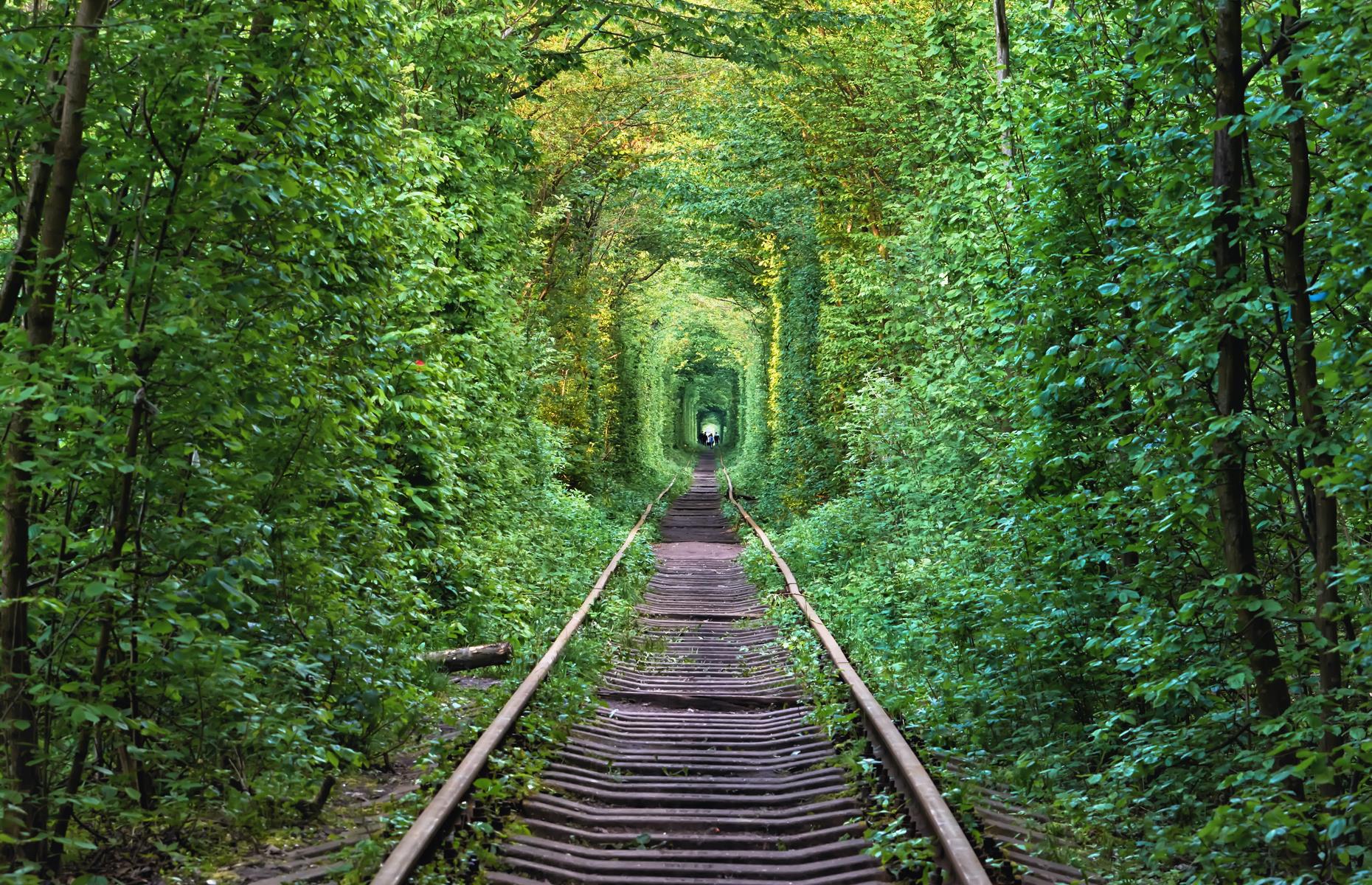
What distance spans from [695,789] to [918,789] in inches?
69.4

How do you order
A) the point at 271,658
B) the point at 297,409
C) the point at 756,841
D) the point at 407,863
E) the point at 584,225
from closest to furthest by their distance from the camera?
1. the point at 407,863
2. the point at 271,658
3. the point at 297,409
4. the point at 756,841
5. the point at 584,225

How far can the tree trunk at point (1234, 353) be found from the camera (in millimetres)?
4473

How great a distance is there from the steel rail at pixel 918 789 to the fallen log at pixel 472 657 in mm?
2929

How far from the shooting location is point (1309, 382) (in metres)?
4.18

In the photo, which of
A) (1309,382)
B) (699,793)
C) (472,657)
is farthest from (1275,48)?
(472,657)

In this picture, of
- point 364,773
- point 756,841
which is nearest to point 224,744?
point 364,773

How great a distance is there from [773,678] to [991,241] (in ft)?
15.0

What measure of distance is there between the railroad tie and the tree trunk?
2002mm

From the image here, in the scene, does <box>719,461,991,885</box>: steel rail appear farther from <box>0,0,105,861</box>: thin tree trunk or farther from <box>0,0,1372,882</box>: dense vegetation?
<box>0,0,105,861</box>: thin tree trunk

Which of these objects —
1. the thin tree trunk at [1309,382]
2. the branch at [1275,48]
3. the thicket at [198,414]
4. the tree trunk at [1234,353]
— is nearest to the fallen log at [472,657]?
the thicket at [198,414]

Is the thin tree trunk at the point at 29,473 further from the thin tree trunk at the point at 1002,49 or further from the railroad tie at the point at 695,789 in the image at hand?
the thin tree trunk at the point at 1002,49

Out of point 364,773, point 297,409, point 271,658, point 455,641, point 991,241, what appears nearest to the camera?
point 271,658

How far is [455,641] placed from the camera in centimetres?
983

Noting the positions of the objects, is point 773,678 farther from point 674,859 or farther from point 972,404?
point 674,859
